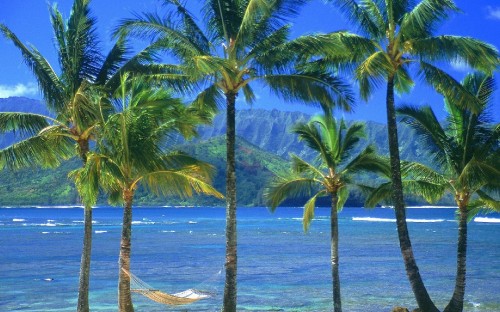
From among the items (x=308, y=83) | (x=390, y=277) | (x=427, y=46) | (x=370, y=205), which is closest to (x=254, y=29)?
(x=308, y=83)

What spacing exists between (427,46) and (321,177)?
14.0ft

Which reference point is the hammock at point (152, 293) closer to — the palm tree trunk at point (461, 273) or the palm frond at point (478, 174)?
the palm tree trunk at point (461, 273)

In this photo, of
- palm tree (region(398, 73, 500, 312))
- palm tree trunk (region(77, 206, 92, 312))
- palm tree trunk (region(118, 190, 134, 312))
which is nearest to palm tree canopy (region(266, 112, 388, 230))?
palm tree (region(398, 73, 500, 312))

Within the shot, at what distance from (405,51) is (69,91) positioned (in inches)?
287

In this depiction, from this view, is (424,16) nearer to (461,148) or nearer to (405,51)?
(405,51)

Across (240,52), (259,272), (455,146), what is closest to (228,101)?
(240,52)

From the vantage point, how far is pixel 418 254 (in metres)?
47.7

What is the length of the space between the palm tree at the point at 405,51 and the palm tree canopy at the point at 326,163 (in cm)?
153

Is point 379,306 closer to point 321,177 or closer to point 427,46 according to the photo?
point 321,177

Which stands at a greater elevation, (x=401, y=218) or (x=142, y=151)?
(x=142, y=151)

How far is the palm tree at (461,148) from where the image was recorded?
46.2ft

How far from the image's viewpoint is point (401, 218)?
45.5ft

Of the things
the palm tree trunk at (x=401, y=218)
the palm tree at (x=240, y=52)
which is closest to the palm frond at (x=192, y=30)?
the palm tree at (x=240, y=52)

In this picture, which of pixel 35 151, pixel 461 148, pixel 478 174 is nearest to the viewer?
pixel 478 174
